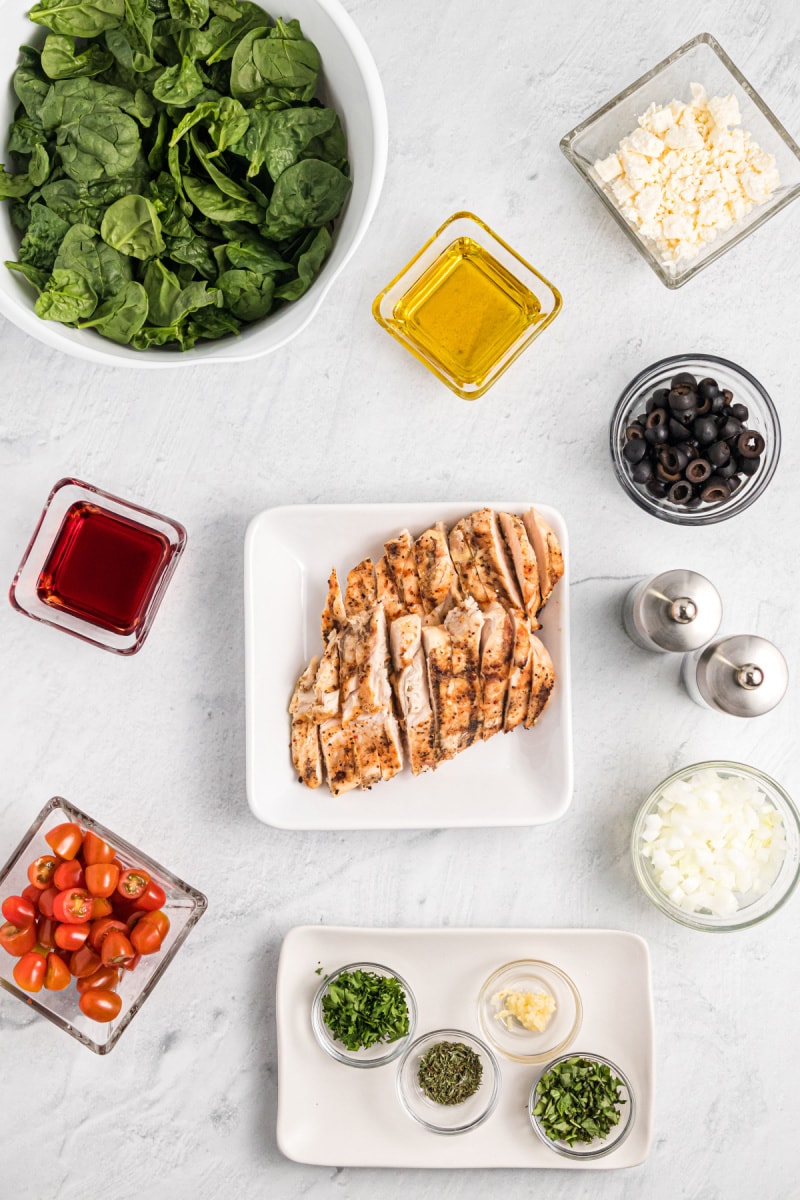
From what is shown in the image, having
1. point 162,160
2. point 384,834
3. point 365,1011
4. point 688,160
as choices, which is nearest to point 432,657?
point 384,834

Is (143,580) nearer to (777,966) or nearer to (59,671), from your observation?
(59,671)

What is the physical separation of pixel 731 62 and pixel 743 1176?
9.10ft

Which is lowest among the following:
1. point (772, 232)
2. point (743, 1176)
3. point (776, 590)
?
point (743, 1176)

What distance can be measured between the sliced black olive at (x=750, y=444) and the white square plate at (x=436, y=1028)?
123cm

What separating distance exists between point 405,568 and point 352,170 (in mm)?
896

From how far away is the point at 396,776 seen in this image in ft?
8.11

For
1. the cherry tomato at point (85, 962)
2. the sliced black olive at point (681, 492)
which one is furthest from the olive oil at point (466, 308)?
the cherry tomato at point (85, 962)

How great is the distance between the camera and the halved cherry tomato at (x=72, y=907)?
A: 2262 mm

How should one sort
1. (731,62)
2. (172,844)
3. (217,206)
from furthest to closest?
(172,844) < (731,62) < (217,206)

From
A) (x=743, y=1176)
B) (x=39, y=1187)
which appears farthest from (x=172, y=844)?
(x=743, y=1176)

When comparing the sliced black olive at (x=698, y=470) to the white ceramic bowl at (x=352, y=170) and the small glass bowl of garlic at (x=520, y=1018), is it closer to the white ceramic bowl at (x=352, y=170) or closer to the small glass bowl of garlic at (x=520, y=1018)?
the white ceramic bowl at (x=352, y=170)

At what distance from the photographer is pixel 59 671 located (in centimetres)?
253

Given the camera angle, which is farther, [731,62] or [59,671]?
[59,671]

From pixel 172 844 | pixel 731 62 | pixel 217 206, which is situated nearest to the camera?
pixel 217 206
